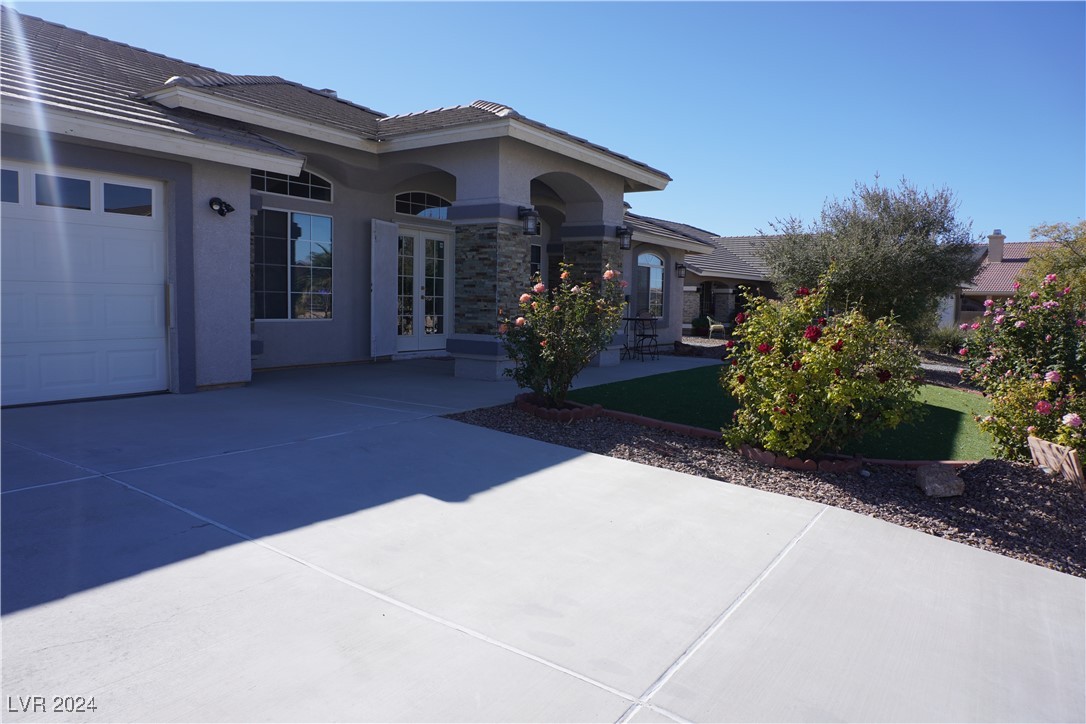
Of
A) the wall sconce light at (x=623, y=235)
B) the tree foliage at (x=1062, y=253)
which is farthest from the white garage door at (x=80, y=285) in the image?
the tree foliage at (x=1062, y=253)

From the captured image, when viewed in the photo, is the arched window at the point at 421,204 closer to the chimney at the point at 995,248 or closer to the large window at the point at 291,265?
the large window at the point at 291,265

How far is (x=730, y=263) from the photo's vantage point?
29.5 meters

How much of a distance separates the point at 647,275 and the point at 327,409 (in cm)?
1129

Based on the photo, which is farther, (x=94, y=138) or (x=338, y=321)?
(x=338, y=321)

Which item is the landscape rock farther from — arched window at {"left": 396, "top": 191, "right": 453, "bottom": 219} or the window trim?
arched window at {"left": 396, "top": 191, "right": 453, "bottom": 219}

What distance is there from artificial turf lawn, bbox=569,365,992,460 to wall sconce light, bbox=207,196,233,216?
16.8 ft

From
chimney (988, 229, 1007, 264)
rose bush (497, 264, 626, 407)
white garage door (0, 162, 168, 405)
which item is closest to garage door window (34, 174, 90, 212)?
white garage door (0, 162, 168, 405)

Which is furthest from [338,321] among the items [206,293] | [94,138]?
[94,138]

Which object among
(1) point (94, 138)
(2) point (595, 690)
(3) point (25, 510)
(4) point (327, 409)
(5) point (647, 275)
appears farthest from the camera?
(5) point (647, 275)

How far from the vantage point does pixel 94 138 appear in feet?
24.3

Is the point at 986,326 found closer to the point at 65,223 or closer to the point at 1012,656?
the point at 1012,656

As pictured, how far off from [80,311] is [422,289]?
671 cm

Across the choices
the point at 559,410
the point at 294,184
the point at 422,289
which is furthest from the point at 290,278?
the point at 559,410

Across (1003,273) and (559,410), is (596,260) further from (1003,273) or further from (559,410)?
(1003,273)
